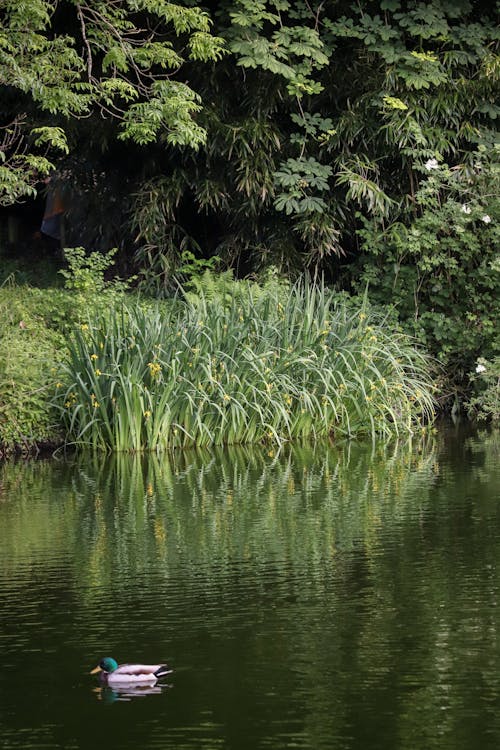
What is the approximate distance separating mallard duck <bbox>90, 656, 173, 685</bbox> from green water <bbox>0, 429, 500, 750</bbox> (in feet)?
0.19

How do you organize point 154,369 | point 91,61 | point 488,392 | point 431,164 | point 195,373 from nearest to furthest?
1. point 154,369
2. point 195,373
3. point 91,61
4. point 488,392
5. point 431,164

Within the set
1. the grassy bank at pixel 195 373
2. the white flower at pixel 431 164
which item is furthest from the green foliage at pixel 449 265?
the grassy bank at pixel 195 373

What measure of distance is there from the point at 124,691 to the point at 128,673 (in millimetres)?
65

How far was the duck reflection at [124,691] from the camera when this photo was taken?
4.73 meters

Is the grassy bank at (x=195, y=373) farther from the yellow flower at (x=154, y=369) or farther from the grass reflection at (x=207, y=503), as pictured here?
the grass reflection at (x=207, y=503)

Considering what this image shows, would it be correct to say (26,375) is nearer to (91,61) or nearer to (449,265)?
(91,61)

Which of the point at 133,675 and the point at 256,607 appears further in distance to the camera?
the point at 256,607

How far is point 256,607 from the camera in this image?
19.3ft

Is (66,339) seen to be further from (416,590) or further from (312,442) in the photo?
A: (416,590)

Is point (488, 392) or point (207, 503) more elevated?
point (488, 392)

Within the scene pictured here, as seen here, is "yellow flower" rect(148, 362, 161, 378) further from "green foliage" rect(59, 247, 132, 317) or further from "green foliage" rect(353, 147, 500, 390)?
"green foliage" rect(353, 147, 500, 390)

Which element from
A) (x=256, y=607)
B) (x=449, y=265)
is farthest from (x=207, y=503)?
(x=449, y=265)

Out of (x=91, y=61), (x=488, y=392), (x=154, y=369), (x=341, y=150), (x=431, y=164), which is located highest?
(x=91, y=61)

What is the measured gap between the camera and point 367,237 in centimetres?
1460
